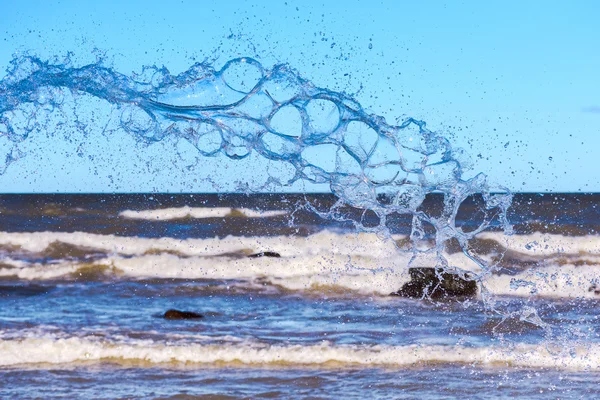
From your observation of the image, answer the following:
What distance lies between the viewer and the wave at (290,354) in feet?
21.0

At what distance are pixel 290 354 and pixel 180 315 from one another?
2.17 metres

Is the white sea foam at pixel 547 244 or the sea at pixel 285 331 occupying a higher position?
the white sea foam at pixel 547 244

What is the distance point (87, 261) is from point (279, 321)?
8136mm

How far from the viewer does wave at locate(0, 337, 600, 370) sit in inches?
252

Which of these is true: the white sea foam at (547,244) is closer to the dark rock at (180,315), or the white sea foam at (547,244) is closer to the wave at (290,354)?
the dark rock at (180,315)

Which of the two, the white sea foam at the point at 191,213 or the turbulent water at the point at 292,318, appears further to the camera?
the white sea foam at the point at 191,213

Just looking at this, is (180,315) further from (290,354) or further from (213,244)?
(213,244)

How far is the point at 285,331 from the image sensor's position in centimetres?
752

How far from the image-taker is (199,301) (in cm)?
980

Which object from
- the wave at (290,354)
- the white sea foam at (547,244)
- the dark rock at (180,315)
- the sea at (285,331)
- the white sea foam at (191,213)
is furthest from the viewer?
the white sea foam at (191,213)

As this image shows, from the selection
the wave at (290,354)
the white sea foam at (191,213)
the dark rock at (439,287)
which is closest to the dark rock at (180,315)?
the wave at (290,354)

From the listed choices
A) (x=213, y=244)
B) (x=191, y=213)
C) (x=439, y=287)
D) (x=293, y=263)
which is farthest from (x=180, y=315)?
(x=191, y=213)

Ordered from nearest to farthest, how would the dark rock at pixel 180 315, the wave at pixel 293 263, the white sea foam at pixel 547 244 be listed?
the dark rock at pixel 180 315
the wave at pixel 293 263
the white sea foam at pixel 547 244

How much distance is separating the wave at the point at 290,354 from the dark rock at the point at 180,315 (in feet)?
4.71
